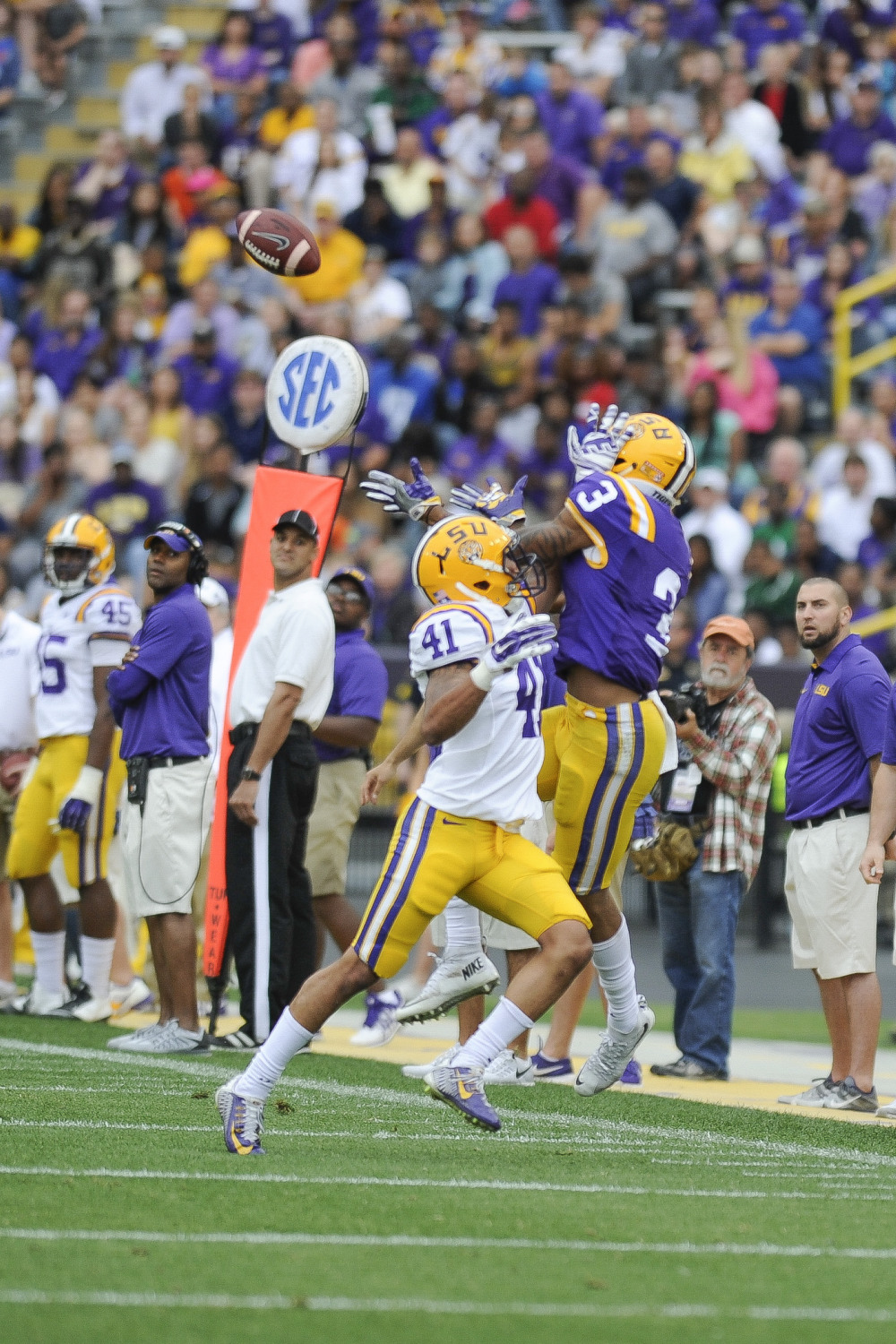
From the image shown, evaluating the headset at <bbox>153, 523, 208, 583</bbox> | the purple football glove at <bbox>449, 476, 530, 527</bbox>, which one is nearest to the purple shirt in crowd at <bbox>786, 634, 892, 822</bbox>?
the purple football glove at <bbox>449, 476, 530, 527</bbox>

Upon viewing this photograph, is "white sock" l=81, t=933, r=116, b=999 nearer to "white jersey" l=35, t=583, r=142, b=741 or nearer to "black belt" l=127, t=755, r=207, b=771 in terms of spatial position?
"white jersey" l=35, t=583, r=142, b=741

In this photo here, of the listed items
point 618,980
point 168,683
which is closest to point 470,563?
point 618,980

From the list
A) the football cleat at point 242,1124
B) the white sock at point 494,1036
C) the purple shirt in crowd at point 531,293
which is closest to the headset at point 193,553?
the white sock at point 494,1036

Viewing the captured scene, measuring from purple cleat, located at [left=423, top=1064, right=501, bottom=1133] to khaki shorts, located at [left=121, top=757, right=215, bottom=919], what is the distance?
3.13m

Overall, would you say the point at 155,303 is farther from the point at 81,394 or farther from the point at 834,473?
the point at 834,473

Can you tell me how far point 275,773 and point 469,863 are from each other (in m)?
2.79

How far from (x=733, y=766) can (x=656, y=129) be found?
37.0ft

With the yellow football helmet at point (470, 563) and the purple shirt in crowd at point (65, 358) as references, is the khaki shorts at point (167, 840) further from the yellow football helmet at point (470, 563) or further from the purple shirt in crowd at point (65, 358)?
the purple shirt in crowd at point (65, 358)

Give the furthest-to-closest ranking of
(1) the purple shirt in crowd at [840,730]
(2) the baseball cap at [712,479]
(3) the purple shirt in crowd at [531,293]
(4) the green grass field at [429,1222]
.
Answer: (3) the purple shirt in crowd at [531,293], (2) the baseball cap at [712,479], (1) the purple shirt in crowd at [840,730], (4) the green grass field at [429,1222]

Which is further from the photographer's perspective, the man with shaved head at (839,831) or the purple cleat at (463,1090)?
the man with shaved head at (839,831)

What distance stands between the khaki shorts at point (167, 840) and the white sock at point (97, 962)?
1.06 metres

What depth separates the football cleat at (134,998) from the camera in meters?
11.2

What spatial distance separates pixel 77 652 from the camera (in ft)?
34.1

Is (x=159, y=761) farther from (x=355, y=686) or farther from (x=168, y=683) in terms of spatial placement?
(x=355, y=686)
